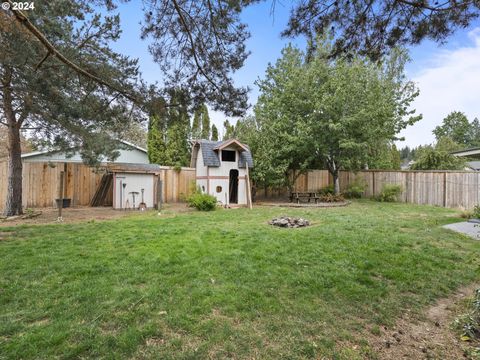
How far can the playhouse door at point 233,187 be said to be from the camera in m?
13.7

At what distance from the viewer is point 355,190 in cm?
1464

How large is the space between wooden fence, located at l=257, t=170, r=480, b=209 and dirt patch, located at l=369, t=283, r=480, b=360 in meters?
10.2

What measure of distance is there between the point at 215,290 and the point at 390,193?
42.1 ft

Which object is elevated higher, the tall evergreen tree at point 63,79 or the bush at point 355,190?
the tall evergreen tree at point 63,79

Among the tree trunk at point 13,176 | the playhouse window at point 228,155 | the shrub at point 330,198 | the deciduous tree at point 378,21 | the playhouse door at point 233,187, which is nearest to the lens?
the deciduous tree at point 378,21

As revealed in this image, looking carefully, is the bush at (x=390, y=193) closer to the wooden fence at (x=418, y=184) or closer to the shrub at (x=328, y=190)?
the wooden fence at (x=418, y=184)

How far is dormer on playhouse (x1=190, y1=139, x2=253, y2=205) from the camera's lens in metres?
12.1

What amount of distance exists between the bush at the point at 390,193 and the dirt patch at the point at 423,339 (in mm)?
11630

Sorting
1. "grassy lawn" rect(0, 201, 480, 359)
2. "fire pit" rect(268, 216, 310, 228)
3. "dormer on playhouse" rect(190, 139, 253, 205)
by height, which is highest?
"dormer on playhouse" rect(190, 139, 253, 205)

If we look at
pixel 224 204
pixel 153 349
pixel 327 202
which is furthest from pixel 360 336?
pixel 327 202

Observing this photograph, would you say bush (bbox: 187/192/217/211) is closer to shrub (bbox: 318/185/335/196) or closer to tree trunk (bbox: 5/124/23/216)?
tree trunk (bbox: 5/124/23/216)

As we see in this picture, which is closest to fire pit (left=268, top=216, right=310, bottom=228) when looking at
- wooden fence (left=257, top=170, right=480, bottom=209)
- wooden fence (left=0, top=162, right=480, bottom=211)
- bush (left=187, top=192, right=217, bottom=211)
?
bush (left=187, top=192, right=217, bottom=211)

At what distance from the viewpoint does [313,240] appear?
18.0 feet

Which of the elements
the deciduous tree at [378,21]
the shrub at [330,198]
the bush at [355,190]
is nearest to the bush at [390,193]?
the bush at [355,190]
